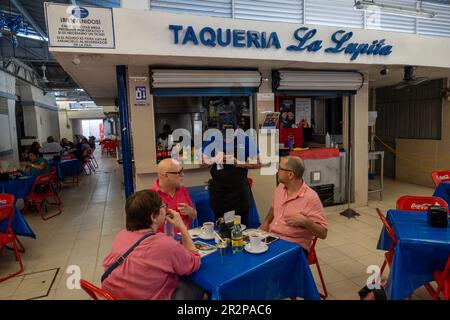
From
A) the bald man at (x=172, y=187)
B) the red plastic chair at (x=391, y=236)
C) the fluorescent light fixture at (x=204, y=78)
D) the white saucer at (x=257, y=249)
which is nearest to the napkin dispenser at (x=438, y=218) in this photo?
the red plastic chair at (x=391, y=236)

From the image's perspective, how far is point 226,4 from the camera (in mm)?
4484

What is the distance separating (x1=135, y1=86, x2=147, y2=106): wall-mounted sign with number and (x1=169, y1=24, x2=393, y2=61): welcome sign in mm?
858

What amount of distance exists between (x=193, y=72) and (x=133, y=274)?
333 centimetres

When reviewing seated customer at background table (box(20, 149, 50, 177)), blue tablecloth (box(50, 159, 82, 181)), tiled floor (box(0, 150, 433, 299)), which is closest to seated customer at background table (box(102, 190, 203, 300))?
tiled floor (box(0, 150, 433, 299))

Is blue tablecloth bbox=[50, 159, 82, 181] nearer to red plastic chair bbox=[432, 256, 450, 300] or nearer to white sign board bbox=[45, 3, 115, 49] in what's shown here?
white sign board bbox=[45, 3, 115, 49]

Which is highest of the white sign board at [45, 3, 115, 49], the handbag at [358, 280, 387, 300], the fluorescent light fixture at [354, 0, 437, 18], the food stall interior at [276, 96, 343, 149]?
the fluorescent light fixture at [354, 0, 437, 18]

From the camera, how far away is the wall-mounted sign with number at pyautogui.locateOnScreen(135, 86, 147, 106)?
437 centimetres

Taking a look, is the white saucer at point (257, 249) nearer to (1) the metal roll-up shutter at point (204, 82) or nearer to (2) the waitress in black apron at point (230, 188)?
→ (2) the waitress in black apron at point (230, 188)

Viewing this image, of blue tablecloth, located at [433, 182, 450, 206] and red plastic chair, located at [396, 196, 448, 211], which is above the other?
red plastic chair, located at [396, 196, 448, 211]

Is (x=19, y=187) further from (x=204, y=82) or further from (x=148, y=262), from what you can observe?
(x=148, y=262)

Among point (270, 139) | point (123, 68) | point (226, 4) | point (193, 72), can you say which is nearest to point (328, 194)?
point (270, 139)

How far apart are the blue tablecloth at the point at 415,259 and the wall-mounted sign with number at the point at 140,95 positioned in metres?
3.42

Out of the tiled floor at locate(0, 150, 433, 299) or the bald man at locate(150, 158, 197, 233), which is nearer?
the bald man at locate(150, 158, 197, 233)

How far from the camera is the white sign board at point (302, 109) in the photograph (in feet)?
20.4
